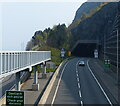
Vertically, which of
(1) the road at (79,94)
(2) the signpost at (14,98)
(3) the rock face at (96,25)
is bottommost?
(1) the road at (79,94)

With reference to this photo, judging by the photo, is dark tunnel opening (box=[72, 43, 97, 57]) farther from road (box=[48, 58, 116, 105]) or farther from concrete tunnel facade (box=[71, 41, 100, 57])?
road (box=[48, 58, 116, 105])

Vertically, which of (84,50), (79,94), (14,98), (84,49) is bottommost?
(79,94)

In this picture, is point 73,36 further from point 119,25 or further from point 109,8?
point 119,25

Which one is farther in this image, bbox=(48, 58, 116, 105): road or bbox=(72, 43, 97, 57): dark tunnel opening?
bbox=(72, 43, 97, 57): dark tunnel opening

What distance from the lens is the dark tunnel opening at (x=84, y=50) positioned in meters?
121

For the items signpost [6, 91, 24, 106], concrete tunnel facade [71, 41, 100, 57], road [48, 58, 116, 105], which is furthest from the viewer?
concrete tunnel facade [71, 41, 100, 57]

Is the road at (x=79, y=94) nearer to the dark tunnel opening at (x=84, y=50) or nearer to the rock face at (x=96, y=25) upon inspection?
the dark tunnel opening at (x=84, y=50)

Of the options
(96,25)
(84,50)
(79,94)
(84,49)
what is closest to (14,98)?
(79,94)

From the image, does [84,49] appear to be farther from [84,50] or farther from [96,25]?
[96,25]

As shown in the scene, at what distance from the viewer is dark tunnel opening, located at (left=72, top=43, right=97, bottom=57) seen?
12096 centimetres

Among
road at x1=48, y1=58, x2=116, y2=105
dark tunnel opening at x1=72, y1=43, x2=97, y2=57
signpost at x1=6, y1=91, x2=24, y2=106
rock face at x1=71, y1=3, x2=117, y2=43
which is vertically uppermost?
rock face at x1=71, y1=3, x2=117, y2=43

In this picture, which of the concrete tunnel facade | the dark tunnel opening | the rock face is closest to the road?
the concrete tunnel facade

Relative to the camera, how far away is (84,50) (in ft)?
403

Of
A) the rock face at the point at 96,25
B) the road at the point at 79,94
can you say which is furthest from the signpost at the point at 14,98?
the rock face at the point at 96,25
